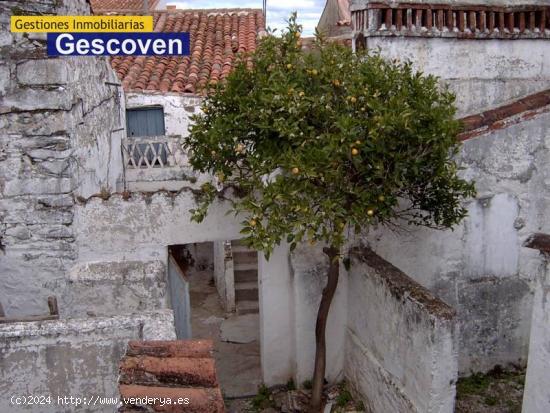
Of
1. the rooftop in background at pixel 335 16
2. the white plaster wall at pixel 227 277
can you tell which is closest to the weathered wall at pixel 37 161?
the white plaster wall at pixel 227 277

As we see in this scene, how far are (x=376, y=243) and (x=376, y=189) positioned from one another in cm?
174

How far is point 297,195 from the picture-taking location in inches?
205

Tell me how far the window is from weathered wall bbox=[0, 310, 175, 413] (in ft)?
21.0

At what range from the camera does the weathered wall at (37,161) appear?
614 cm

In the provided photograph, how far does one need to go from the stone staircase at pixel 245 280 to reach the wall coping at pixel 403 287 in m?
4.08

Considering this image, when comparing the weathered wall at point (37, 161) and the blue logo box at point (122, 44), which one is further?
the blue logo box at point (122, 44)

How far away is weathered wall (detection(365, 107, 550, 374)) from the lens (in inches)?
265

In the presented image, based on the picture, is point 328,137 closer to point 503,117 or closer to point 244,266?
point 503,117

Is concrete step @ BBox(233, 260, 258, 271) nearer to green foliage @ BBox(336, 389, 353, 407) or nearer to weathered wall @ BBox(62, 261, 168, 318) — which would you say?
weathered wall @ BBox(62, 261, 168, 318)

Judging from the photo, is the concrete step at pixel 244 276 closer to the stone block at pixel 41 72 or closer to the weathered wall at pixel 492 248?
the weathered wall at pixel 492 248

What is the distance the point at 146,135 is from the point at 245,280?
3388mm

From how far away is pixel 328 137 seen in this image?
505cm

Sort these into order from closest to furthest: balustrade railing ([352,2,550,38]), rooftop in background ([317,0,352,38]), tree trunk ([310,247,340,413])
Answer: tree trunk ([310,247,340,413]), balustrade railing ([352,2,550,38]), rooftop in background ([317,0,352,38])

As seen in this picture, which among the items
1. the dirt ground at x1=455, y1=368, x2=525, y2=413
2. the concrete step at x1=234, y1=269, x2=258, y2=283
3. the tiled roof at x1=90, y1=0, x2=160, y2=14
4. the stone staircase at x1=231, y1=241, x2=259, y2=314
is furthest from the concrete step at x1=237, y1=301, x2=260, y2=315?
the tiled roof at x1=90, y1=0, x2=160, y2=14
